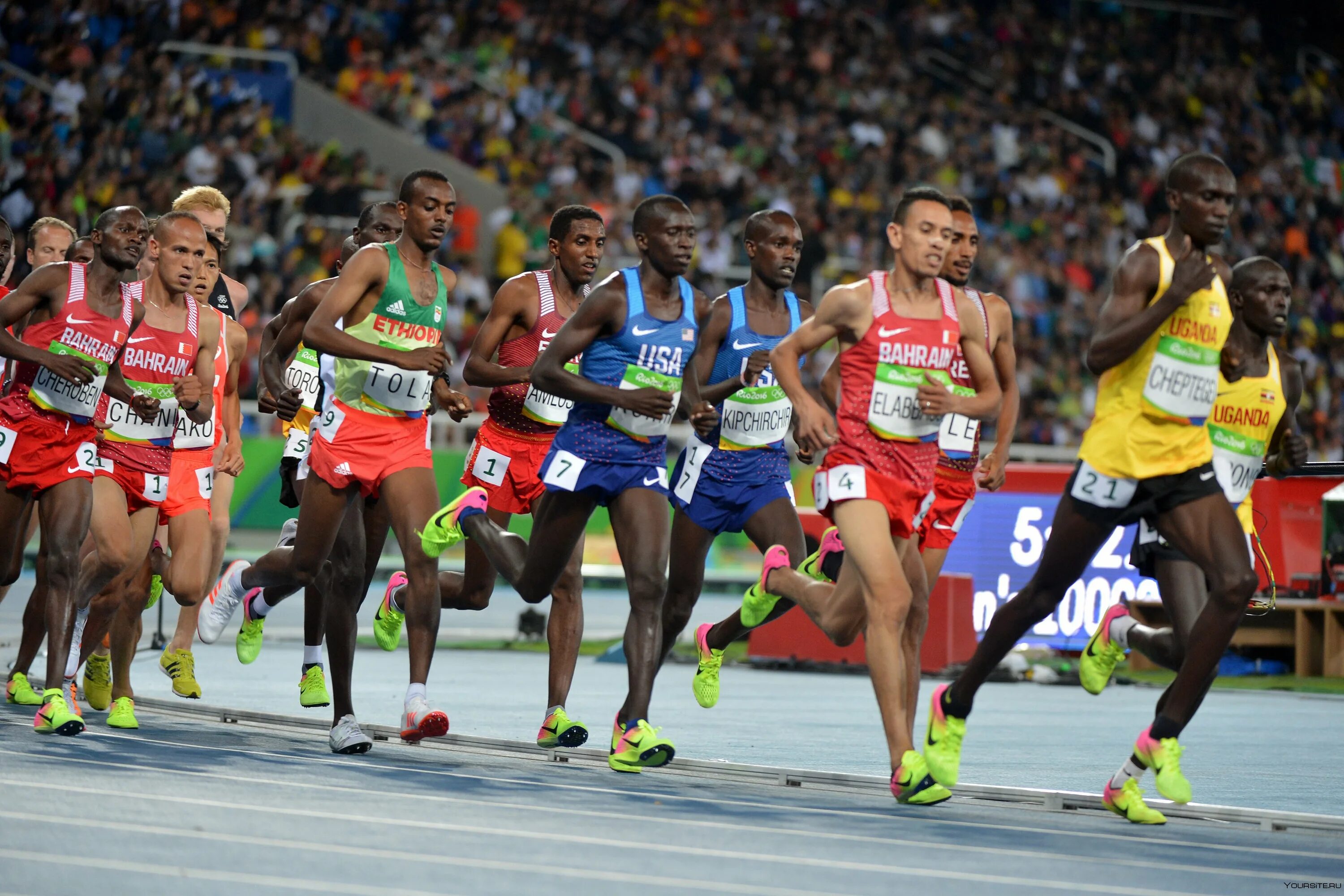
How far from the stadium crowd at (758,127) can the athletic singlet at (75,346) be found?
11797 mm

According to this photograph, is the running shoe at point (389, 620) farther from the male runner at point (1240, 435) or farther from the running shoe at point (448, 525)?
the male runner at point (1240, 435)

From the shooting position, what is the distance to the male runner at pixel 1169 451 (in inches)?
256

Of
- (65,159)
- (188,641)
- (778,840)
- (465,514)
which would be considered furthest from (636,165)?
(778,840)

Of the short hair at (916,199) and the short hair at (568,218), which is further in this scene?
the short hair at (568,218)

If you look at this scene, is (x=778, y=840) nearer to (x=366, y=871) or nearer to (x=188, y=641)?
(x=366, y=871)

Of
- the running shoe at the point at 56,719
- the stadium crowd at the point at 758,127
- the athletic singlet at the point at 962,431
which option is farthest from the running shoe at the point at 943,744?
the stadium crowd at the point at 758,127

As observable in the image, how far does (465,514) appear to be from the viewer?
814 centimetres

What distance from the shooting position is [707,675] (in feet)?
27.9

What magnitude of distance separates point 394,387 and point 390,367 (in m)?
0.10

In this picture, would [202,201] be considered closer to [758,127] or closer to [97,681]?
[97,681]

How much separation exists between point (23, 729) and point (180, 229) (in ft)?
8.40

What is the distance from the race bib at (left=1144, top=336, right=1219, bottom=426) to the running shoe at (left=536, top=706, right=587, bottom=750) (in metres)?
3.11

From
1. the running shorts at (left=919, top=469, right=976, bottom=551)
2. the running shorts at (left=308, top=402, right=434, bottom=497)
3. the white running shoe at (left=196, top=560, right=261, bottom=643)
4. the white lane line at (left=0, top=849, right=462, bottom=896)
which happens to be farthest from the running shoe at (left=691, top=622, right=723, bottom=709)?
the white lane line at (left=0, top=849, right=462, bottom=896)

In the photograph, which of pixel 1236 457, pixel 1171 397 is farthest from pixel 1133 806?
pixel 1236 457
